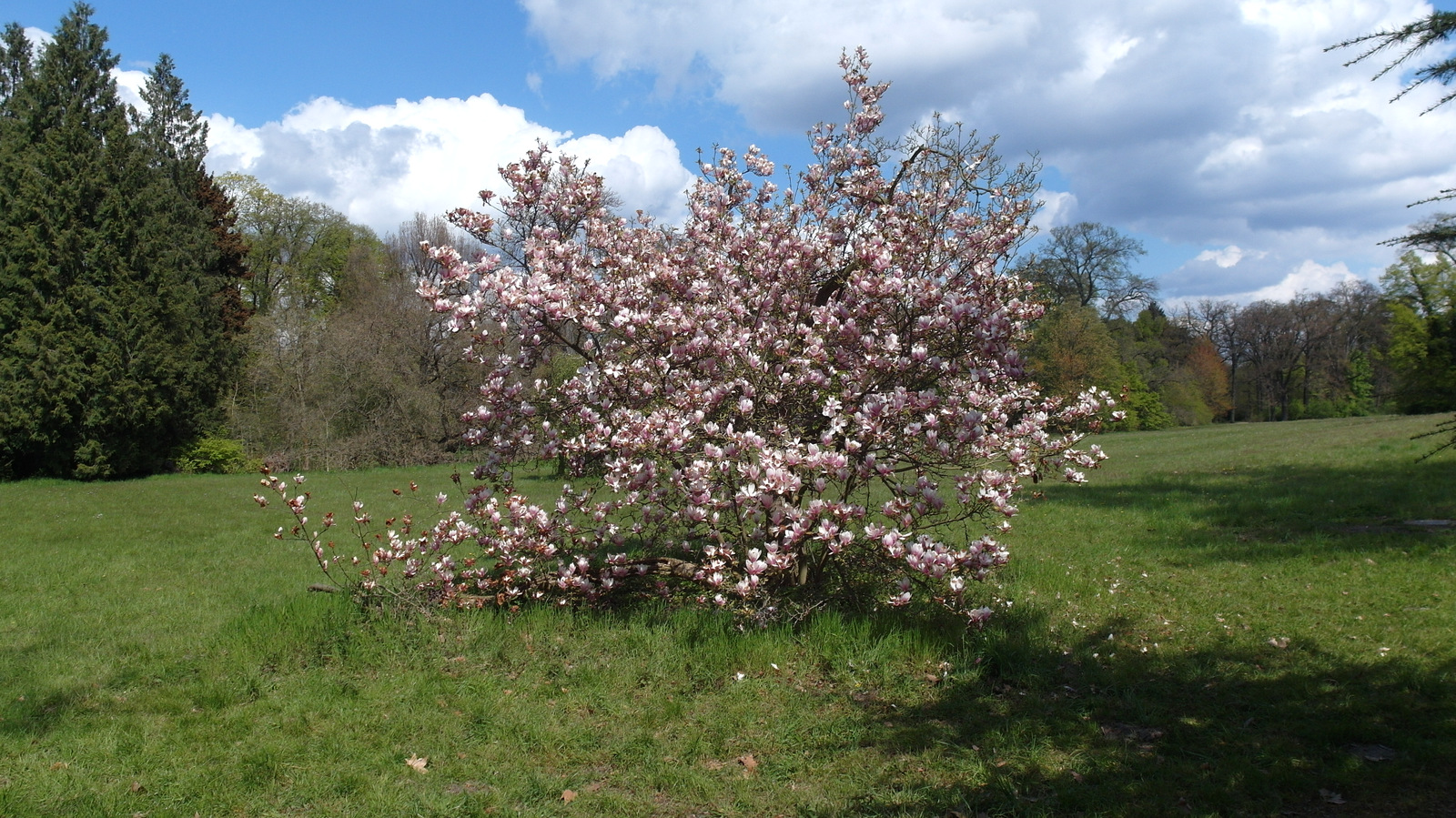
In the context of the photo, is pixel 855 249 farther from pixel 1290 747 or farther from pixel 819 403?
pixel 1290 747

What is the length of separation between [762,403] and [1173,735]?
108 inches

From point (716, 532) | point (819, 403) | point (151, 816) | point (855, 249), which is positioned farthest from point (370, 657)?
point (855, 249)

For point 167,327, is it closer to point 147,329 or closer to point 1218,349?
point 147,329

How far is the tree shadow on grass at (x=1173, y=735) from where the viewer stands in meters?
3.51

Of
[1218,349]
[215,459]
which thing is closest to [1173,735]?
[215,459]

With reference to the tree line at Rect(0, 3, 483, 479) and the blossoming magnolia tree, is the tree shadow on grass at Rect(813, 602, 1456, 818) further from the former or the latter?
the tree line at Rect(0, 3, 483, 479)

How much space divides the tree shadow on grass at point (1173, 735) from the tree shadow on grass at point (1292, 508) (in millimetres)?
3275


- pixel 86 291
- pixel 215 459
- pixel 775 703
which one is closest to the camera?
pixel 775 703

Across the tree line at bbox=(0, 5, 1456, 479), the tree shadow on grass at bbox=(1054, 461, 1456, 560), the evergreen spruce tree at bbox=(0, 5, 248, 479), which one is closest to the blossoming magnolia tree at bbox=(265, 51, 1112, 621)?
the tree shadow on grass at bbox=(1054, 461, 1456, 560)

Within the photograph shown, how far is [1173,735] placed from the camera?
13.5 feet

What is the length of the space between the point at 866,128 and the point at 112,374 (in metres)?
22.3

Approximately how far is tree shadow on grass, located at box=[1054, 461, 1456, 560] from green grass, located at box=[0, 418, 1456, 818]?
436 mm

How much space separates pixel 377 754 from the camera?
161 inches

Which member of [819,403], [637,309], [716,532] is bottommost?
[716,532]
